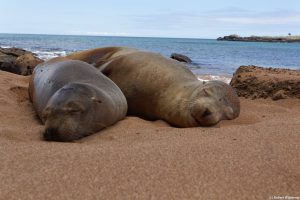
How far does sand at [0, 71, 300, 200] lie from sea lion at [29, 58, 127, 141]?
5.5 inches

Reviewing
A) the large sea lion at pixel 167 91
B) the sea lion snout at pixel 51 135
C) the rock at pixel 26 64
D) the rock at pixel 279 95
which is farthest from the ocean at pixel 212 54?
the sea lion snout at pixel 51 135

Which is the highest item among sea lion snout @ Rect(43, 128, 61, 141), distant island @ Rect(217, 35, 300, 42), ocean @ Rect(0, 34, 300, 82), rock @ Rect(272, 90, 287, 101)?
sea lion snout @ Rect(43, 128, 61, 141)

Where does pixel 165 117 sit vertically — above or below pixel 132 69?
below

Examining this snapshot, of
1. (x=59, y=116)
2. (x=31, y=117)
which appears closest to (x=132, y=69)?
(x=31, y=117)

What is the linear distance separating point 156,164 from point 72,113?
155 centimetres

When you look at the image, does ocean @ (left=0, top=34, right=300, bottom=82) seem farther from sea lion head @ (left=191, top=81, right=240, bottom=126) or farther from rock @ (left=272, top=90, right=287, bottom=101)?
sea lion head @ (left=191, top=81, right=240, bottom=126)

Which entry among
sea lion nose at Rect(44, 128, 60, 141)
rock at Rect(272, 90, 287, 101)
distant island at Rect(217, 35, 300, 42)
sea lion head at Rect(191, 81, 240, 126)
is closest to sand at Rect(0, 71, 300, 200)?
sea lion nose at Rect(44, 128, 60, 141)

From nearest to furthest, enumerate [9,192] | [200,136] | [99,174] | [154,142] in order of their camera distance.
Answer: [9,192] → [99,174] → [154,142] → [200,136]

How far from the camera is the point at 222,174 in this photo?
2609mm

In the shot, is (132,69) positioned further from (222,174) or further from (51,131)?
(222,174)

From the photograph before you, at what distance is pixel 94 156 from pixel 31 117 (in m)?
2.26

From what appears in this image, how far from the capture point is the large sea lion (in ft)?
15.8

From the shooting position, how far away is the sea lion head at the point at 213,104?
15.3 feet

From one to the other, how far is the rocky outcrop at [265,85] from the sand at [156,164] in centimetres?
240
